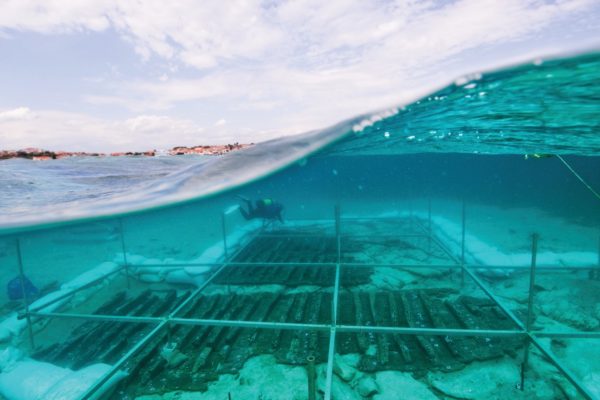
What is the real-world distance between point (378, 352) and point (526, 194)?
36929 mm

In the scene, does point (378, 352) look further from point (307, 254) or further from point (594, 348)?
point (307, 254)

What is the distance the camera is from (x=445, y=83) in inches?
157

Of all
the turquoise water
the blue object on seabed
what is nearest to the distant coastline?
the turquoise water

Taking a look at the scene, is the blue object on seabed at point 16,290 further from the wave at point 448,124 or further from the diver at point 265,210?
the diver at point 265,210

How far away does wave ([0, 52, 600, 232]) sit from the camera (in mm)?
3941

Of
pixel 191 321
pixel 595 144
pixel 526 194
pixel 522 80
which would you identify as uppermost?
pixel 522 80

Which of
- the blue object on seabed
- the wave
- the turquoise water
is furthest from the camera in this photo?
the blue object on seabed

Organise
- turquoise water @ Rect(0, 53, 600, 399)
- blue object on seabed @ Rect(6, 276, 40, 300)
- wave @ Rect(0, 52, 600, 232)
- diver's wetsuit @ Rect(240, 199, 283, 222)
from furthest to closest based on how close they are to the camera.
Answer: diver's wetsuit @ Rect(240, 199, 283, 222), blue object on seabed @ Rect(6, 276, 40, 300), turquoise water @ Rect(0, 53, 600, 399), wave @ Rect(0, 52, 600, 232)

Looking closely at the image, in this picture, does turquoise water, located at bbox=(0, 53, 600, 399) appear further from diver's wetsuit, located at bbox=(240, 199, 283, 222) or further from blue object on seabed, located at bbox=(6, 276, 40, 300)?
diver's wetsuit, located at bbox=(240, 199, 283, 222)

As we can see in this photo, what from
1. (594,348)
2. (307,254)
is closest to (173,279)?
(307,254)

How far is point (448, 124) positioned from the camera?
6770 millimetres

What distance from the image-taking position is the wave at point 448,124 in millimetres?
3941

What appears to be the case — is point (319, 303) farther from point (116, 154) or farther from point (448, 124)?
point (116, 154)

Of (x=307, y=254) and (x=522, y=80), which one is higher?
(x=522, y=80)
